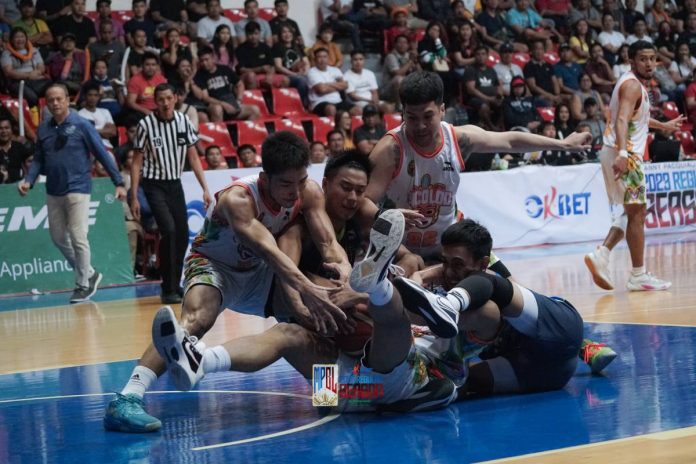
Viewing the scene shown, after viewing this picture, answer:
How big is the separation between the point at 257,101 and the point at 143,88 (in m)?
2.20

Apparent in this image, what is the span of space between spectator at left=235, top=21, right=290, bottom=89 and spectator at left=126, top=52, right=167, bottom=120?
2.09 metres

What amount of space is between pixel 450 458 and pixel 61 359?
157 inches

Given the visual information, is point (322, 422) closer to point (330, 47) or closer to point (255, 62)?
point (255, 62)

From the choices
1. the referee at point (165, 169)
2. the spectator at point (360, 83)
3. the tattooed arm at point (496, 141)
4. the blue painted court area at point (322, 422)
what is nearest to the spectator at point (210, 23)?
the spectator at point (360, 83)

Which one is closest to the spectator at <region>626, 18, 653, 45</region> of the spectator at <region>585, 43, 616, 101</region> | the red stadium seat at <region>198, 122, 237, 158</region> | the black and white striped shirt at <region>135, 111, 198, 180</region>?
the spectator at <region>585, 43, 616, 101</region>

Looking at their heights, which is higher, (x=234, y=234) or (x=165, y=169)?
(x=165, y=169)

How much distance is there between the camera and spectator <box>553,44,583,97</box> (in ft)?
62.7

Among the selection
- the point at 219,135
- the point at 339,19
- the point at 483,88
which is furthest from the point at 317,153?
the point at 339,19

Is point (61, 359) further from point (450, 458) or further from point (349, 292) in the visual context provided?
point (450, 458)

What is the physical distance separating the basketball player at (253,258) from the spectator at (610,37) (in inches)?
628

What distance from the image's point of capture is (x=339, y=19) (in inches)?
721

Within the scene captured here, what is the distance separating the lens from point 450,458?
12.7 ft

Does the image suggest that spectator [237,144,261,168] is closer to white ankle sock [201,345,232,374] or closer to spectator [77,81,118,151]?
spectator [77,81,118,151]

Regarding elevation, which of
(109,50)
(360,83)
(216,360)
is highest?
(109,50)
